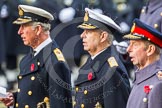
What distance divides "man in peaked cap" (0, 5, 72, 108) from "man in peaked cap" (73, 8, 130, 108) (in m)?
0.17

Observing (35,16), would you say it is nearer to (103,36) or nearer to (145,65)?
(103,36)

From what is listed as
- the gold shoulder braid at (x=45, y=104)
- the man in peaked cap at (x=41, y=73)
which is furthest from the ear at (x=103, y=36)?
the gold shoulder braid at (x=45, y=104)

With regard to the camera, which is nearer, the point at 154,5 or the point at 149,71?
the point at 149,71

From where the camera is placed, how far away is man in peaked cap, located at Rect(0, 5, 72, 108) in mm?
8625

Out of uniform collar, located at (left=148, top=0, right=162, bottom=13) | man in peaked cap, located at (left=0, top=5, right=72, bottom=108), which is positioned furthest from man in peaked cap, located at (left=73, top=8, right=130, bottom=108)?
uniform collar, located at (left=148, top=0, right=162, bottom=13)

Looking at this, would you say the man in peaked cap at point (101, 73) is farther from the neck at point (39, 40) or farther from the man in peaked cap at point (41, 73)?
the neck at point (39, 40)

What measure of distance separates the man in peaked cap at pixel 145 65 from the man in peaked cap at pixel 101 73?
664 millimetres

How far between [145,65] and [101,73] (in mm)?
1001

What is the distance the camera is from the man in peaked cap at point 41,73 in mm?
8625

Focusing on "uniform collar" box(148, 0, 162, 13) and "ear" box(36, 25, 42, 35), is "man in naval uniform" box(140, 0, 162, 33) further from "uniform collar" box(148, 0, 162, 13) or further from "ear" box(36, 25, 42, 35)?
"ear" box(36, 25, 42, 35)

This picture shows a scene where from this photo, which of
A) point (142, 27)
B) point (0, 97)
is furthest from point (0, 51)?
point (142, 27)

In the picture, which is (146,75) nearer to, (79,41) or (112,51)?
(112,51)

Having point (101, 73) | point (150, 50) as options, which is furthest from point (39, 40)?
point (150, 50)

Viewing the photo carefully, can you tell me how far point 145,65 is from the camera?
7.52 metres
